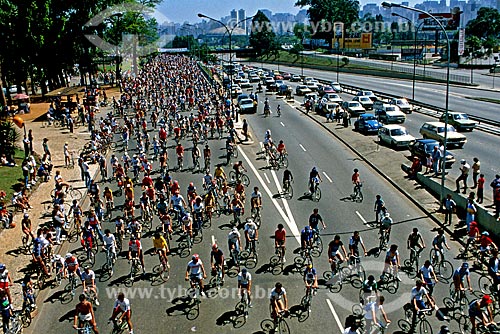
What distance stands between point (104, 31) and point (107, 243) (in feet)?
202

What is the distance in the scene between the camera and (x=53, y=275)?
1812cm

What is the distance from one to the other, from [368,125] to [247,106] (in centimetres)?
1539

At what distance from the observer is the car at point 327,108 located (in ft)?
164

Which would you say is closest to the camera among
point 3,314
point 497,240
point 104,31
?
point 3,314

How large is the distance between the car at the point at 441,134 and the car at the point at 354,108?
12.6m

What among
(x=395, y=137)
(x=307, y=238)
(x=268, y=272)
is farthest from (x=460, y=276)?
(x=395, y=137)

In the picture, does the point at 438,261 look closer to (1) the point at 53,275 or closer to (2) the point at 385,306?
(2) the point at 385,306

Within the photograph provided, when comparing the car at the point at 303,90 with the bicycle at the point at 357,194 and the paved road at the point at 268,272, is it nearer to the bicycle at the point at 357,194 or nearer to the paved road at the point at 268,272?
the paved road at the point at 268,272

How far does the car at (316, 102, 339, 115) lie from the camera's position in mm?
49881

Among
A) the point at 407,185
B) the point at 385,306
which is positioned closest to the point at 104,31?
the point at 407,185

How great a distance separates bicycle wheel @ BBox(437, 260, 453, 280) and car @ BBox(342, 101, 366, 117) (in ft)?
110

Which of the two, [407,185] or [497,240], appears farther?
[407,185]

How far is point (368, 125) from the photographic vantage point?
41.1 meters

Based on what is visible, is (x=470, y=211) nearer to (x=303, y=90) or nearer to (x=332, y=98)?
(x=332, y=98)
